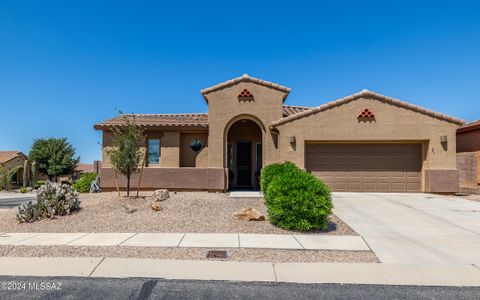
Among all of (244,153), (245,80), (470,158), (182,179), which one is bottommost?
(182,179)

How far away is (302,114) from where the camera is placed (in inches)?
566

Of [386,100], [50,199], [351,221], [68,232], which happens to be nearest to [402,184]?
[386,100]

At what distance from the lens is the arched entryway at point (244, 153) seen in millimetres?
17031

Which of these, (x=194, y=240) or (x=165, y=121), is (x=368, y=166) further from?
(x=165, y=121)

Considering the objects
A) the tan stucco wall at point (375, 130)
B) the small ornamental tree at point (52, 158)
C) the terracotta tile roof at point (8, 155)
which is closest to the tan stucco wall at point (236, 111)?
the tan stucco wall at point (375, 130)

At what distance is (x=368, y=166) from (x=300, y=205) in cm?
861

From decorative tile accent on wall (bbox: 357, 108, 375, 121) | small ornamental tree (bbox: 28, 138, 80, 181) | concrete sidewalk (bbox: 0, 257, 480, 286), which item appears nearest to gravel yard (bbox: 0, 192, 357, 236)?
concrete sidewalk (bbox: 0, 257, 480, 286)

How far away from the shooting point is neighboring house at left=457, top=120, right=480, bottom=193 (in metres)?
15.3

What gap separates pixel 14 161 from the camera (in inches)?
1505

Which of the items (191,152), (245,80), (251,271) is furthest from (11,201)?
(251,271)

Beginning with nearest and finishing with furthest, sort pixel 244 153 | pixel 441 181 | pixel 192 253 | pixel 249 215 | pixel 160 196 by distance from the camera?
pixel 192 253, pixel 249 215, pixel 160 196, pixel 441 181, pixel 244 153

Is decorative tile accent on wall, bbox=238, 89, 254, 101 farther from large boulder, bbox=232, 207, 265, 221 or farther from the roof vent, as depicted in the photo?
large boulder, bbox=232, 207, 265, 221

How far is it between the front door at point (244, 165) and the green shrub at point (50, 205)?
9226 mm

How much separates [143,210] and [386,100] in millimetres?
12581
